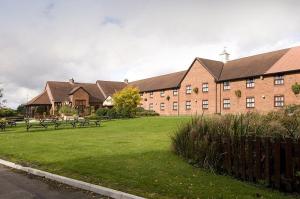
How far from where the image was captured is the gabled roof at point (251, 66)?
4213 centimetres

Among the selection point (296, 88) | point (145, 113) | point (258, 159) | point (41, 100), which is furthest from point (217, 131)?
point (41, 100)

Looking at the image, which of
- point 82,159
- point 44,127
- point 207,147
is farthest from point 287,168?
point 44,127

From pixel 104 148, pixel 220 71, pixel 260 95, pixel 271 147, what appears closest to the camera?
pixel 271 147

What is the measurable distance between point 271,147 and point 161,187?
295 centimetres

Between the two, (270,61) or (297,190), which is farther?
(270,61)

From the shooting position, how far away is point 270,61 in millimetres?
42531

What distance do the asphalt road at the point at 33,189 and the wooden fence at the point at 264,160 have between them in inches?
159

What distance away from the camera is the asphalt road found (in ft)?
25.9

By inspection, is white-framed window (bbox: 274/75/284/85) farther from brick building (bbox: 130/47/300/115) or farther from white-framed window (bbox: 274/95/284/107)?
white-framed window (bbox: 274/95/284/107)

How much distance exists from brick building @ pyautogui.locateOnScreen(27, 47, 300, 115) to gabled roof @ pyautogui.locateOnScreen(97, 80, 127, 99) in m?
0.67

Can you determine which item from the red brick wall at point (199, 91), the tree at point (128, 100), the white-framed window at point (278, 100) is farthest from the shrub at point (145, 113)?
the white-framed window at point (278, 100)

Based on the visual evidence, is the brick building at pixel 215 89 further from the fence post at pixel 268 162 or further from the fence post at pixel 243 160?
the fence post at pixel 268 162

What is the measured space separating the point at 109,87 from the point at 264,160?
65266mm

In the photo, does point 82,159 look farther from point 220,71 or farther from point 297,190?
point 220,71
